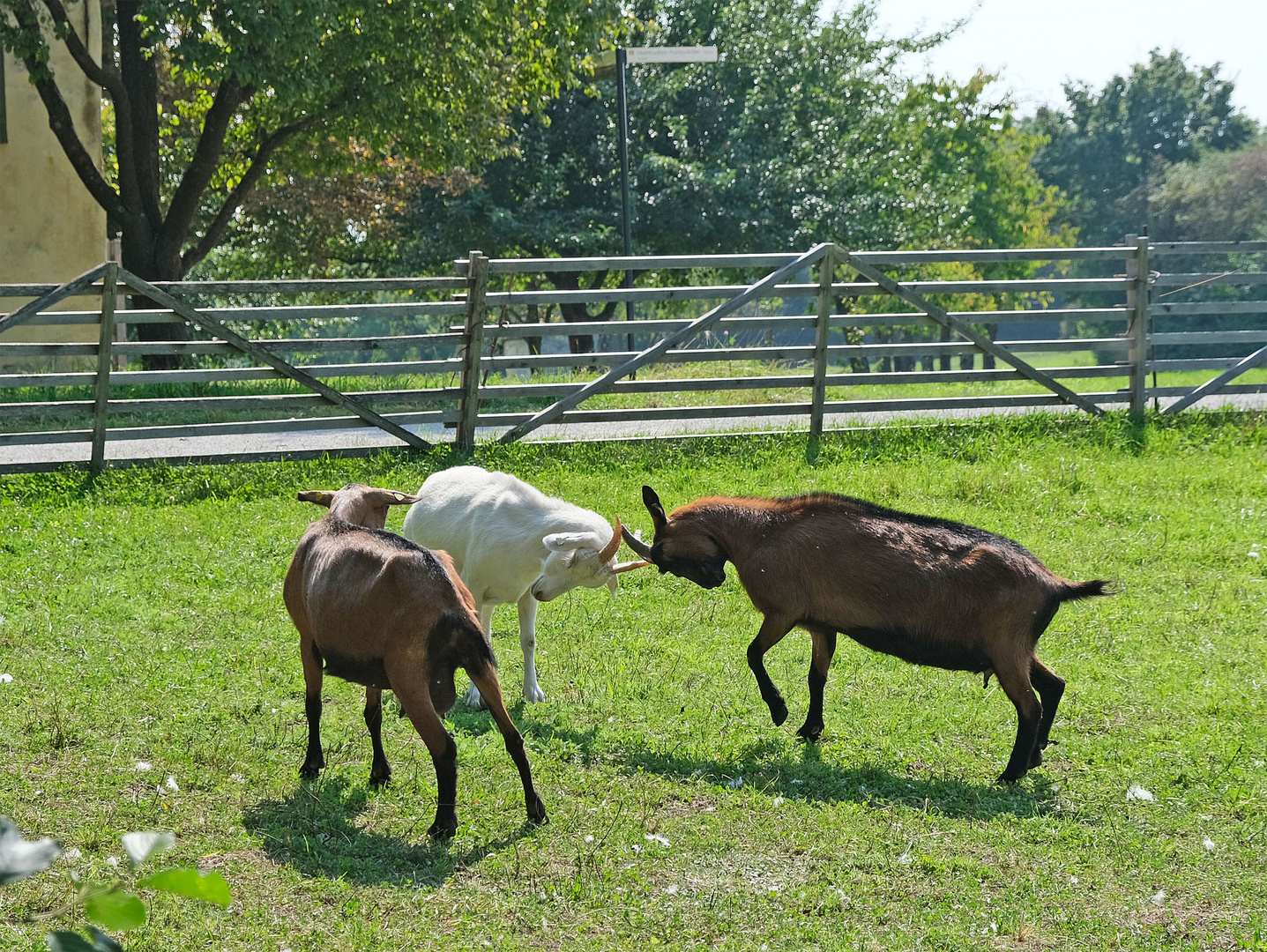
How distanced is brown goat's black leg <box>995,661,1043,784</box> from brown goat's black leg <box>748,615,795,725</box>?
1.06m

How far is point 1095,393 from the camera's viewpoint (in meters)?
14.0

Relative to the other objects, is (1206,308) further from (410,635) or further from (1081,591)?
(410,635)

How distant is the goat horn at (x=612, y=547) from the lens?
5.85 m

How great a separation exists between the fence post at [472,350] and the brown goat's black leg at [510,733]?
7.47 meters

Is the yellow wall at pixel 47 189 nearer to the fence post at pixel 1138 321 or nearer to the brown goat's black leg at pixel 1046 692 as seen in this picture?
the fence post at pixel 1138 321

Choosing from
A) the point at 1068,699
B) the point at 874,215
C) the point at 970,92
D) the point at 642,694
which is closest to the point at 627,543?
the point at 642,694

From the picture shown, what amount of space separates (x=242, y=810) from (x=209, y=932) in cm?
107

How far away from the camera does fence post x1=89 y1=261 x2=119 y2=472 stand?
11.2 meters

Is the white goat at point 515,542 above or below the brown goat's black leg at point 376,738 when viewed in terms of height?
above

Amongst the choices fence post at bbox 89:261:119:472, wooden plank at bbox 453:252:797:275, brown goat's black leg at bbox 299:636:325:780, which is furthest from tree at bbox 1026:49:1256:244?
brown goat's black leg at bbox 299:636:325:780

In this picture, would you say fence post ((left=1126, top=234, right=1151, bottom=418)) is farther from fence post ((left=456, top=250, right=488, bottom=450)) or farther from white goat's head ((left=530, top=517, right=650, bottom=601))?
white goat's head ((left=530, top=517, right=650, bottom=601))

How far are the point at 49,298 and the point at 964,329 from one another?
9130 millimetres

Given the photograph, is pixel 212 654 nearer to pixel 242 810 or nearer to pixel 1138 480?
pixel 242 810

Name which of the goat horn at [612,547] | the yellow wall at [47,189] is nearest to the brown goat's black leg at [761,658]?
the goat horn at [612,547]
